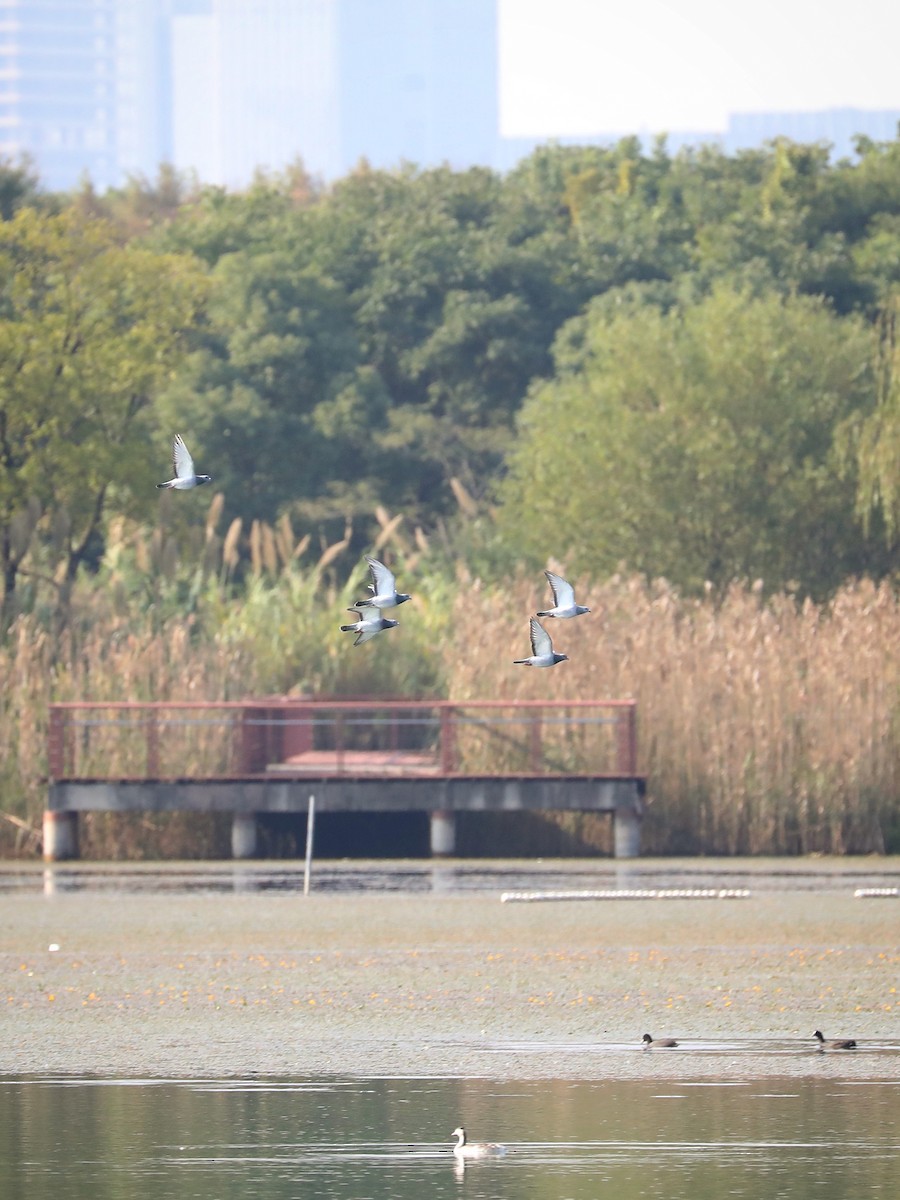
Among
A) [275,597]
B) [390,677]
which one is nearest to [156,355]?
[275,597]

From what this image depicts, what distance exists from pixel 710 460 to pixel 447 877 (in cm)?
1477

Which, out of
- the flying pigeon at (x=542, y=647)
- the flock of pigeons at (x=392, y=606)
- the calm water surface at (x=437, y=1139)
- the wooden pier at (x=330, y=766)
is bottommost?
the calm water surface at (x=437, y=1139)

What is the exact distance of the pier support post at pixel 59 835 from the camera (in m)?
32.2

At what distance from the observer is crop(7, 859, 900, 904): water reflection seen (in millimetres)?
28312

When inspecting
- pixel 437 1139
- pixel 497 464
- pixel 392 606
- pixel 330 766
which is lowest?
pixel 437 1139

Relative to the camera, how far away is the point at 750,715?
32.1 meters

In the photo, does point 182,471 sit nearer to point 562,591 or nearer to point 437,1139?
point 562,591

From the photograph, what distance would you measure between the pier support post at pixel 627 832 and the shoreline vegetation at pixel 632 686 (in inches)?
25.1


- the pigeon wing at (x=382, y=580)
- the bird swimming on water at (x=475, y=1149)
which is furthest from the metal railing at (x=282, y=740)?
the bird swimming on water at (x=475, y=1149)

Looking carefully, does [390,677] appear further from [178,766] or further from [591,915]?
[591,915]

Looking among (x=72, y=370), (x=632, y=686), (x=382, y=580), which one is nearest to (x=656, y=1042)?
(x=382, y=580)

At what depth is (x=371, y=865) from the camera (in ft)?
105

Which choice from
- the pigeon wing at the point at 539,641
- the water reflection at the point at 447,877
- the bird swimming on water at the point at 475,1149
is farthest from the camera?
the water reflection at the point at 447,877

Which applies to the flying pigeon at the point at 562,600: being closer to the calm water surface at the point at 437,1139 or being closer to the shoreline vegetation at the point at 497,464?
the calm water surface at the point at 437,1139
